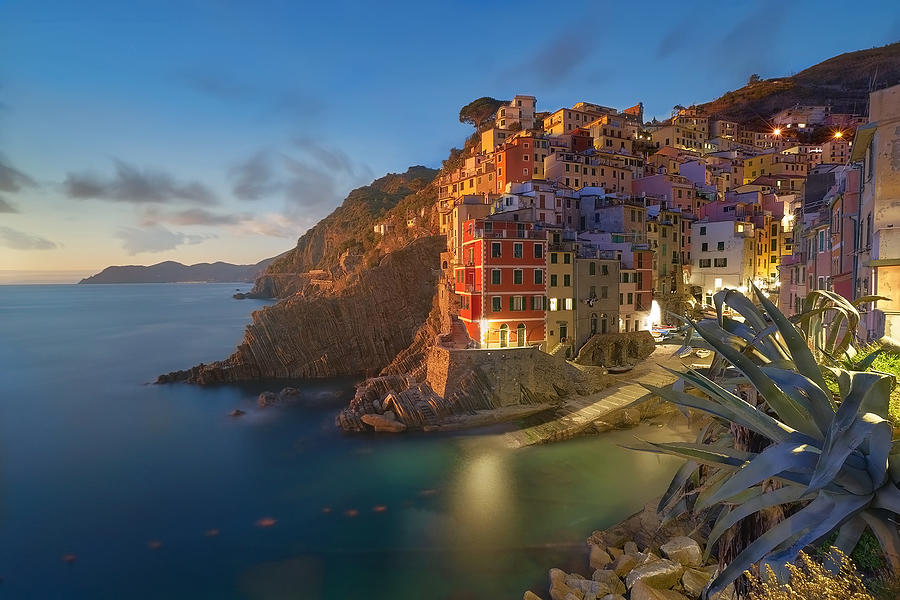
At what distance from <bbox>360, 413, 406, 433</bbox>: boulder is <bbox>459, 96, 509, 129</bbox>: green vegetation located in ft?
211

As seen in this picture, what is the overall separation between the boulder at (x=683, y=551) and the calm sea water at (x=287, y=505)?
361 cm

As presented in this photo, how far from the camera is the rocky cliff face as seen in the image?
167 ft

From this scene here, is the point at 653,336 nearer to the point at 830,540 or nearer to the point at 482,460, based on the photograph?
the point at 482,460

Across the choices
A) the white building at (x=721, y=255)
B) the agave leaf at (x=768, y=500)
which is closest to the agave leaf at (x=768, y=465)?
the agave leaf at (x=768, y=500)

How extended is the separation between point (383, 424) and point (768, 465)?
1126 inches

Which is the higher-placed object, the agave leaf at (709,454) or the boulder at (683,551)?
the agave leaf at (709,454)

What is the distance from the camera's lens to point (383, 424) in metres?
31.2

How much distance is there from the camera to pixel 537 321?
3403 cm

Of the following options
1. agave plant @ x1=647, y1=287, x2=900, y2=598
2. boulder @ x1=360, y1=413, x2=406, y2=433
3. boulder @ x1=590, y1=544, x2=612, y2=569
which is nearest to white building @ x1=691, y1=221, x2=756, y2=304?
boulder @ x1=360, y1=413, x2=406, y2=433

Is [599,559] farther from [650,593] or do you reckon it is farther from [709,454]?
[709,454]

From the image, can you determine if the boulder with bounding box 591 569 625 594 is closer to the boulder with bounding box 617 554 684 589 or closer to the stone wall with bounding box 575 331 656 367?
the boulder with bounding box 617 554 684 589

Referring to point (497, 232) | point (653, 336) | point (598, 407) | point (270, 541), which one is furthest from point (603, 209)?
point (270, 541)

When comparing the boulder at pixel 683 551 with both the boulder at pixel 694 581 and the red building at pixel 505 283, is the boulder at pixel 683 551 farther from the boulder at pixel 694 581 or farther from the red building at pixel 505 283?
the red building at pixel 505 283

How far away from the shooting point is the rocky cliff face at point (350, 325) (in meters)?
50.8
